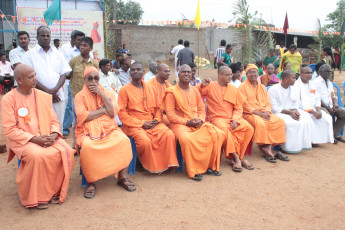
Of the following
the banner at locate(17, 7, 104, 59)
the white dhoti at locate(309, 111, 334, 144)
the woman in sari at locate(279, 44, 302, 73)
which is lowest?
the white dhoti at locate(309, 111, 334, 144)

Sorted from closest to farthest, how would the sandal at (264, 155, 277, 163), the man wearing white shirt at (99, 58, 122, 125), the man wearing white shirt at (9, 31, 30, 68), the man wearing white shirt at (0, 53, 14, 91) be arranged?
the sandal at (264, 155, 277, 163)
the man wearing white shirt at (9, 31, 30, 68)
the man wearing white shirt at (99, 58, 122, 125)
the man wearing white shirt at (0, 53, 14, 91)

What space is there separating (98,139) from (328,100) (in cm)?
539

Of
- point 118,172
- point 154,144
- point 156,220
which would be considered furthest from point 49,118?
point 156,220

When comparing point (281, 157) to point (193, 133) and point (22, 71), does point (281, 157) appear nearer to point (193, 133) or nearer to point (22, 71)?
point (193, 133)

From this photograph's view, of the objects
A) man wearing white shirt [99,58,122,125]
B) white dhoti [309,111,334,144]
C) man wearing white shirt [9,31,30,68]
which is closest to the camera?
man wearing white shirt [9,31,30,68]

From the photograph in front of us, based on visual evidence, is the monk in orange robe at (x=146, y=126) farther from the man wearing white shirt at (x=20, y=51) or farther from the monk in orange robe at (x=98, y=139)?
the man wearing white shirt at (x=20, y=51)

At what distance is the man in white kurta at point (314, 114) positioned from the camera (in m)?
6.47

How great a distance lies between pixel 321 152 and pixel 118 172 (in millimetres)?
4202

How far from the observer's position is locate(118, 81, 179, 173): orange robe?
4809 millimetres

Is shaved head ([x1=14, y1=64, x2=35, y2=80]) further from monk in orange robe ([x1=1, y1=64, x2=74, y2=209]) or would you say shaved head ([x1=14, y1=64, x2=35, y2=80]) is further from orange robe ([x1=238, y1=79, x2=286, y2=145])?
orange robe ([x1=238, y1=79, x2=286, y2=145])

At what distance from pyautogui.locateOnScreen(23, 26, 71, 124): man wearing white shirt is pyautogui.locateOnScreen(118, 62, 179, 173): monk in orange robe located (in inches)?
44.6

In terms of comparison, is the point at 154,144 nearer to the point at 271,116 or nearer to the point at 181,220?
the point at 181,220

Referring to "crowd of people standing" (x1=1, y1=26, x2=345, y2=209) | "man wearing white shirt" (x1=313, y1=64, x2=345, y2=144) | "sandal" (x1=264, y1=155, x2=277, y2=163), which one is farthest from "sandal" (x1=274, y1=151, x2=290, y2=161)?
"man wearing white shirt" (x1=313, y1=64, x2=345, y2=144)

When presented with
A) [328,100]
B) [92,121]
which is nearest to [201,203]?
[92,121]
